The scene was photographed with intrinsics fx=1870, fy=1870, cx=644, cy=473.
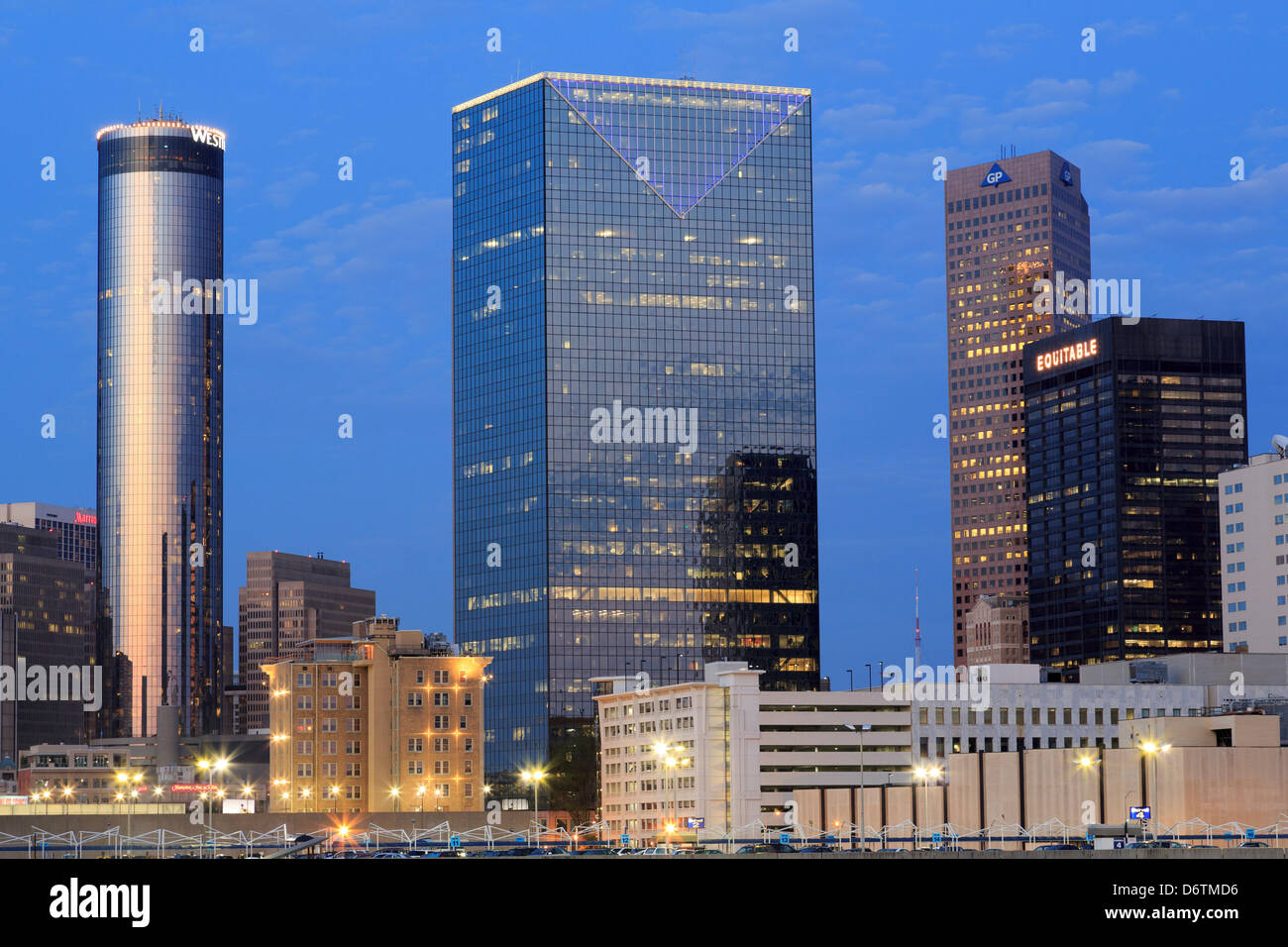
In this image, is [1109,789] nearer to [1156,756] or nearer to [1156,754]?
[1156,756]

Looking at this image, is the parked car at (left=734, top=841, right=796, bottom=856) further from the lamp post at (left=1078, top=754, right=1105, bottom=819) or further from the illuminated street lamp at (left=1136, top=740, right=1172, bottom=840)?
the illuminated street lamp at (left=1136, top=740, right=1172, bottom=840)

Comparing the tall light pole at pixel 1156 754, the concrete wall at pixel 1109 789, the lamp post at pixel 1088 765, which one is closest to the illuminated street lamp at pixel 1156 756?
the tall light pole at pixel 1156 754

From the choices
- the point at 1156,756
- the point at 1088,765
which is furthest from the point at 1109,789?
the point at 1156,756

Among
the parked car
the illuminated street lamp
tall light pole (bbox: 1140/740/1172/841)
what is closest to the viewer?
the parked car

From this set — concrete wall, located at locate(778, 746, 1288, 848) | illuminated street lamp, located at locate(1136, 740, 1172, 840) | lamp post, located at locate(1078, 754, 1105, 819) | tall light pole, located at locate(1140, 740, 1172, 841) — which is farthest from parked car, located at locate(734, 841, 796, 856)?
illuminated street lamp, located at locate(1136, 740, 1172, 840)

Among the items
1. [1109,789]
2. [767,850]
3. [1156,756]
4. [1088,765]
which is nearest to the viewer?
[767,850]

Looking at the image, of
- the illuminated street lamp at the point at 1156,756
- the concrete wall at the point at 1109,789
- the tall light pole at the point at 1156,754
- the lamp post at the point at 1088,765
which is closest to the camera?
the tall light pole at the point at 1156,754

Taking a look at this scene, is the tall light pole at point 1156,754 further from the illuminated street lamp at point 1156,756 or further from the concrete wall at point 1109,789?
the concrete wall at point 1109,789

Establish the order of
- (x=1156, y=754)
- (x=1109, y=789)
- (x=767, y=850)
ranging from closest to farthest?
(x=767, y=850), (x=1156, y=754), (x=1109, y=789)
